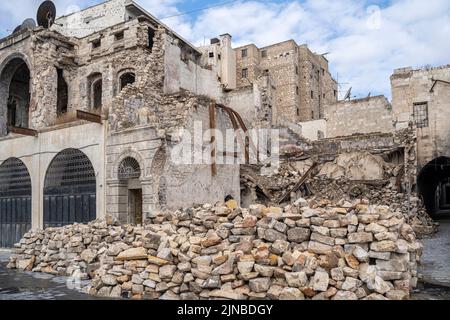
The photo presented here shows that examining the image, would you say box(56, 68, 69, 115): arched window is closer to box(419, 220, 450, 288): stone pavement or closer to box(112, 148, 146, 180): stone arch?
box(112, 148, 146, 180): stone arch

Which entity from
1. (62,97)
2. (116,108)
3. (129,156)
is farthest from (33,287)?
(62,97)

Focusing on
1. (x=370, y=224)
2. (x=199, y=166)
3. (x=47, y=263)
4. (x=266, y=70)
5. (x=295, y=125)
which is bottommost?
(x=47, y=263)

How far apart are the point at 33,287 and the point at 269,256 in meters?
5.91

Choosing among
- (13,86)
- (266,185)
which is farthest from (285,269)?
(13,86)

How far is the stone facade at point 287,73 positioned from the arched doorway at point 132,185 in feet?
83.0

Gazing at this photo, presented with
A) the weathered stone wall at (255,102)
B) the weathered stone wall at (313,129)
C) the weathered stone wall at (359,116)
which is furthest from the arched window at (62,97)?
the weathered stone wall at (313,129)

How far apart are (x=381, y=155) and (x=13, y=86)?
848 inches

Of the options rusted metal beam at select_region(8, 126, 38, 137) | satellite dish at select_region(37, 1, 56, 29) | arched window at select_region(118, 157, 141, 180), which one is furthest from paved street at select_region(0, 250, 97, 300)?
satellite dish at select_region(37, 1, 56, 29)

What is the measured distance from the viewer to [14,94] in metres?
24.8

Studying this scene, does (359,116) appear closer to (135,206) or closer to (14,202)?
(135,206)

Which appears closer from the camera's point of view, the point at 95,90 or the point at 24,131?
the point at 24,131

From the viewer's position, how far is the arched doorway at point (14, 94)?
74.5 feet
